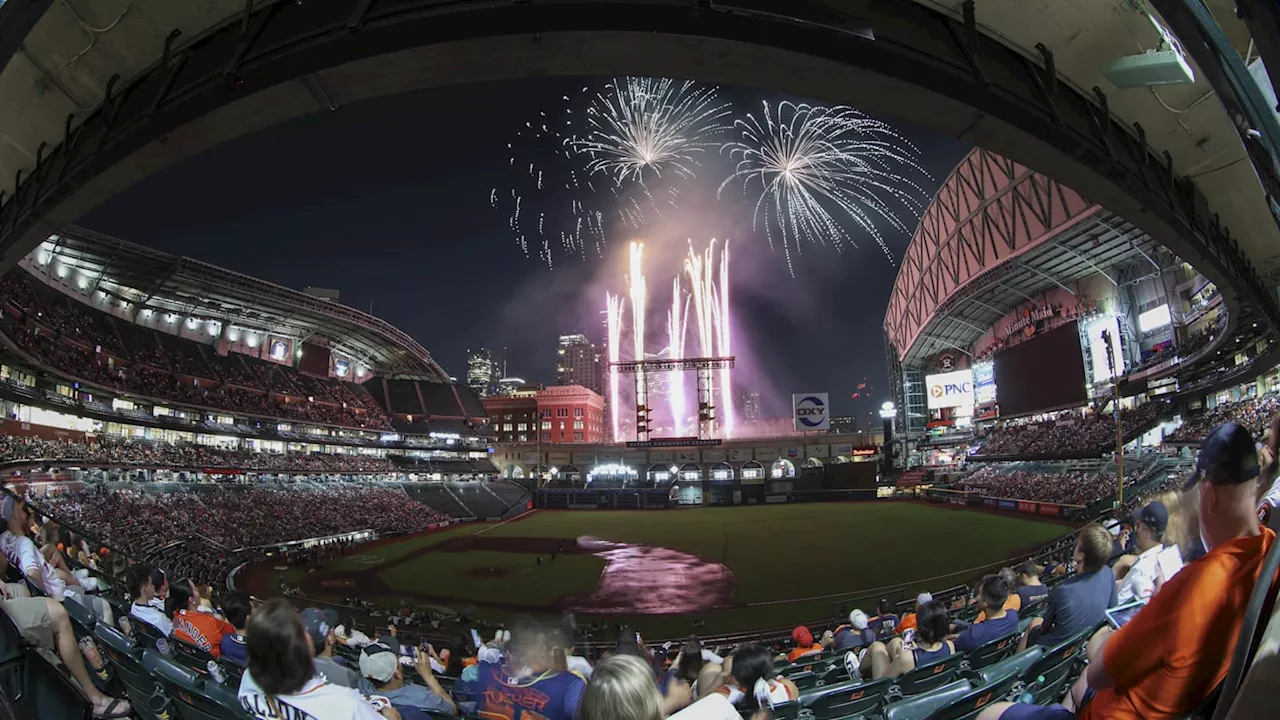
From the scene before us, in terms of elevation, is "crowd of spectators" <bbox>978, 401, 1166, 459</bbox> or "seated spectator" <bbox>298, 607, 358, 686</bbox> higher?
"crowd of spectators" <bbox>978, 401, 1166, 459</bbox>

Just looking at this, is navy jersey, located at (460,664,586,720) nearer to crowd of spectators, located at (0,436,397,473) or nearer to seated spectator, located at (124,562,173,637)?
seated spectator, located at (124,562,173,637)

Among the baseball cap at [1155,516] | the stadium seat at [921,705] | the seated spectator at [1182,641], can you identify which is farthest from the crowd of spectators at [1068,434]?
the seated spectator at [1182,641]

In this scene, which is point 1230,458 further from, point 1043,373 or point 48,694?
point 1043,373

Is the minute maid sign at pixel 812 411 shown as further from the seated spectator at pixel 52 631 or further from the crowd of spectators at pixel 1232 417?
the seated spectator at pixel 52 631

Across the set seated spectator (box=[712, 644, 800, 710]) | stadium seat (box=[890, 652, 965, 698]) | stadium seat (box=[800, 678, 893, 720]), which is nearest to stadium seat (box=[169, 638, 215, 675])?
seated spectator (box=[712, 644, 800, 710])

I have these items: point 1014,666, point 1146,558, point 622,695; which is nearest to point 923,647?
point 1014,666
